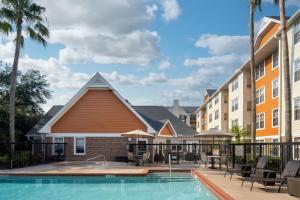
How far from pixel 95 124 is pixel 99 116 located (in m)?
0.66

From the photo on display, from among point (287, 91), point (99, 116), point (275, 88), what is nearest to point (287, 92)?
point (287, 91)

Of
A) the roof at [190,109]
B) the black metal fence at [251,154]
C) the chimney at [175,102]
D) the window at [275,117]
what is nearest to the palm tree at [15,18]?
the black metal fence at [251,154]

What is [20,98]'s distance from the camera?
4141cm

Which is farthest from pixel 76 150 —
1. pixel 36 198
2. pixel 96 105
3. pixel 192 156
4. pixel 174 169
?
pixel 36 198

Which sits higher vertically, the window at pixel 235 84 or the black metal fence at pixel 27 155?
the window at pixel 235 84

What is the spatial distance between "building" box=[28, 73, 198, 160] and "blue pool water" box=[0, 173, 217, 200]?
10402mm

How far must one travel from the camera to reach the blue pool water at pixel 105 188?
47.5 ft

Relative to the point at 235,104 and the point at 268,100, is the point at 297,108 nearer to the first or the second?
the point at 268,100

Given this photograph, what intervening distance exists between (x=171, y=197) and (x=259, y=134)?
26421 millimetres

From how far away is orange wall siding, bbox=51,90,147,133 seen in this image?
3167cm

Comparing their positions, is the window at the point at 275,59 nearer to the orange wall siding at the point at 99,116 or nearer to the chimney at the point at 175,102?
the orange wall siding at the point at 99,116

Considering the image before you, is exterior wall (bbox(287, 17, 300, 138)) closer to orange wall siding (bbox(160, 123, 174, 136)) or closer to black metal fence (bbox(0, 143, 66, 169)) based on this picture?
orange wall siding (bbox(160, 123, 174, 136))

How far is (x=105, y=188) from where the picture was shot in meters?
17.0

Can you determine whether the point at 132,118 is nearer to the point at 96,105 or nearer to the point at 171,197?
the point at 96,105
